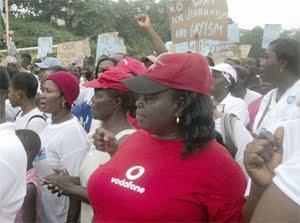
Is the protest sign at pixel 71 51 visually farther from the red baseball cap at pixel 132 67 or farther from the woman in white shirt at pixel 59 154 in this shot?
the red baseball cap at pixel 132 67

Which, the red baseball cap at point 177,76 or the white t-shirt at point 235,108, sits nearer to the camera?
the red baseball cap at point 177,76

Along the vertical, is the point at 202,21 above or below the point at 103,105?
above

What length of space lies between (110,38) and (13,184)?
6651mm

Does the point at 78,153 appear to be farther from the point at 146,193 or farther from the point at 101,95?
the point at 146,193

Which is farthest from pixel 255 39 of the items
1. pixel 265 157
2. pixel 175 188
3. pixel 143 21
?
pixel 265 157

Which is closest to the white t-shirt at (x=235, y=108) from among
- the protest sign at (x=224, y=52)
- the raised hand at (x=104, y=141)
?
the raised hand at (x=104, y=141)

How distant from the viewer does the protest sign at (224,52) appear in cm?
736

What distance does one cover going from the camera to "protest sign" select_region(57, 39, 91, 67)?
417 inches

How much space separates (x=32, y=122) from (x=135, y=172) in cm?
218

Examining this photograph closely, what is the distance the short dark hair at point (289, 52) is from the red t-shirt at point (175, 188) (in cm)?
181

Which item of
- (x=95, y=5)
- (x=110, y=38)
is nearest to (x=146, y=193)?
(x=110, y=38)

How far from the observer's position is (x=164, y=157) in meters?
2.06

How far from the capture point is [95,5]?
38750 millimetres

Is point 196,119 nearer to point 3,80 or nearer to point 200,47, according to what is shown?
point 3,80
